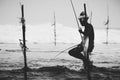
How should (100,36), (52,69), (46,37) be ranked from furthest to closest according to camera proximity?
(46,37) → (100,36) → (52,69)

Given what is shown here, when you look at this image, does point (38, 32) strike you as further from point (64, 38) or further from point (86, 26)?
point (86, 26)

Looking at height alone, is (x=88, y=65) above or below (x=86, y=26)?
below

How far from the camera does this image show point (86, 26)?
7219mm

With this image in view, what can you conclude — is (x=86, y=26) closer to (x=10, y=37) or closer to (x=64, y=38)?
(x=64, y=38)

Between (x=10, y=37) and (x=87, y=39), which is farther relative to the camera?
(x=10, y=37)

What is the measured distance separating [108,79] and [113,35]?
358 feet

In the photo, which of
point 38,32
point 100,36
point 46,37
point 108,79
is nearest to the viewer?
point 108,79

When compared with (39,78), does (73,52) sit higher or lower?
higher

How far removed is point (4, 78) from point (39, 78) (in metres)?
1.79

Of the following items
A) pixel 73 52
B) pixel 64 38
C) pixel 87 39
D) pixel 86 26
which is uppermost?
pixel 86 26

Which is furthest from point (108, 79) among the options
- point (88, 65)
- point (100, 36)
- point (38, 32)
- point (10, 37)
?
point (38, 32)

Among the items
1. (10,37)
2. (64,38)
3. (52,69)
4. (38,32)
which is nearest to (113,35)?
(64,38)

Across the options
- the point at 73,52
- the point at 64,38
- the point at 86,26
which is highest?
the point at 86,26

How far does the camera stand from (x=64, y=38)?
114250 mm
